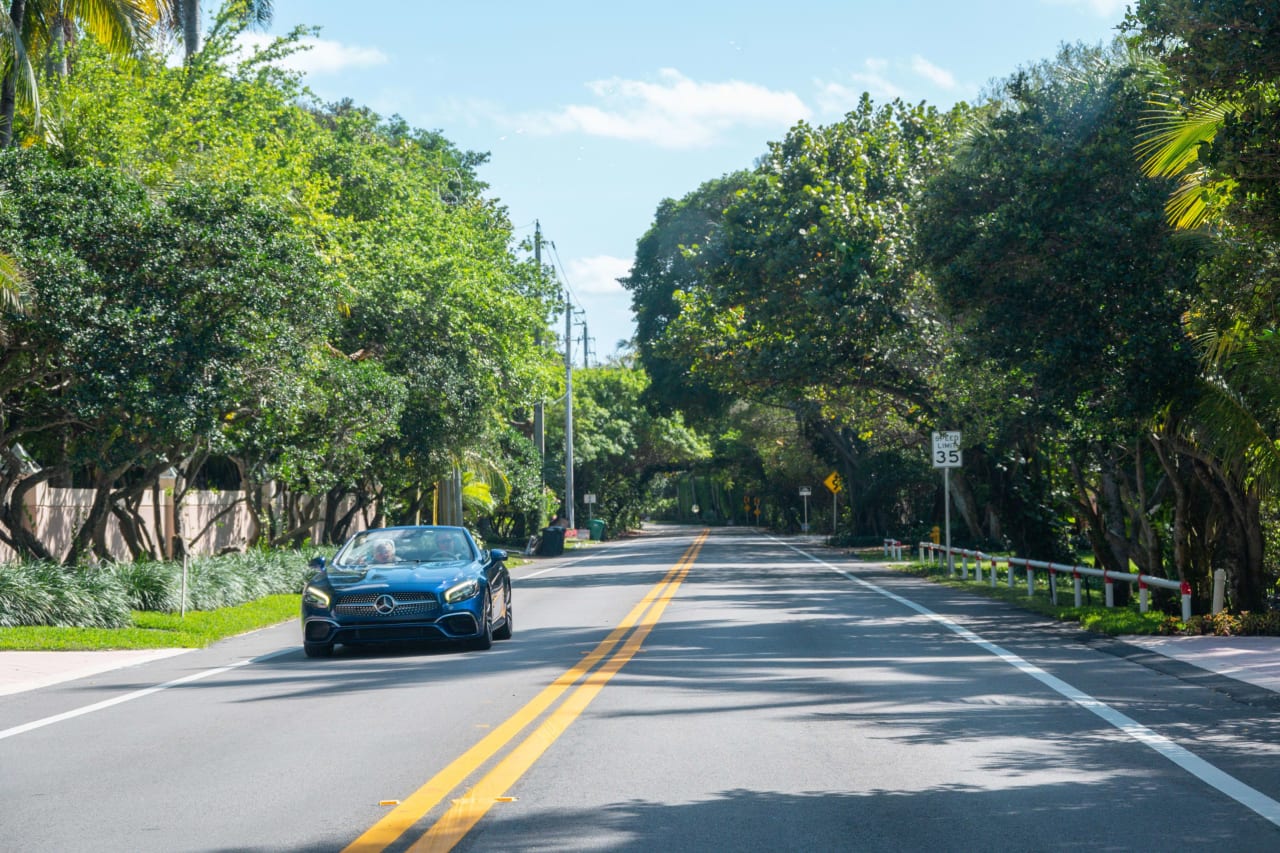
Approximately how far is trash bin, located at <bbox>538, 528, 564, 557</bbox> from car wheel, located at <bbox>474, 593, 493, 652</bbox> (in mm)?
36715

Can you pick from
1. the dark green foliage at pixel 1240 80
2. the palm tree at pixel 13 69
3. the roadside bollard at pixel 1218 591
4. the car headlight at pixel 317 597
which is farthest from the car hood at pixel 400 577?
the palm tree at pixel 13 69

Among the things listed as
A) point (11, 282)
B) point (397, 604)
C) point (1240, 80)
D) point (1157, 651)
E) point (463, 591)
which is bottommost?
point (1157, 651)

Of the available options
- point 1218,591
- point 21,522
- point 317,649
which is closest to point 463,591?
point 317,649

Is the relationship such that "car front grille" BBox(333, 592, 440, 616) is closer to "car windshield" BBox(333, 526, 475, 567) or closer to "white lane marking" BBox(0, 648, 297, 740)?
"car windshield" BBox(333, 526, 475, 567)

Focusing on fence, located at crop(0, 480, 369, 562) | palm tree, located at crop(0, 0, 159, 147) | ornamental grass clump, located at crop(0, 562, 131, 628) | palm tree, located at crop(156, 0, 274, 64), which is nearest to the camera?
ornamental grass clump, located at crop(0, 562, 131, 628)

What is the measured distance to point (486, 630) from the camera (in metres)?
15.2

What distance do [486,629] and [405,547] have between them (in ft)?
5.29

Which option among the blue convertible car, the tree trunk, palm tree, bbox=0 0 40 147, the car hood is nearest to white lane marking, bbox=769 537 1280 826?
the blue convertible car

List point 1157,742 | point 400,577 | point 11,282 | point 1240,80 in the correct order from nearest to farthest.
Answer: point 1157,742, point 1240,80, point 400,577, point 11,282

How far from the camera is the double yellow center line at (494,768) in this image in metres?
6.58

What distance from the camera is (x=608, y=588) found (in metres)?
27.6

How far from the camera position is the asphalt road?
22.0 ft

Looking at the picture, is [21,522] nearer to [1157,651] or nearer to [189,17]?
[189,17]

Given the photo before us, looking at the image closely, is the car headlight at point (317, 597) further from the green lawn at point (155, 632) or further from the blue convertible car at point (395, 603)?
the green lawn at point (155, 632)
